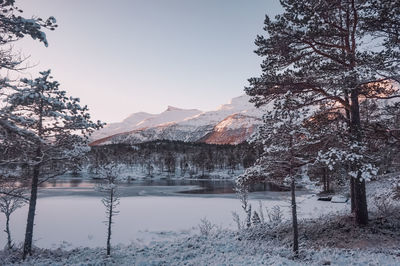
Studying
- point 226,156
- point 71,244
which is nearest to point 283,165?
point 71,244

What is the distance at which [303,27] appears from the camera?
12.2 metres

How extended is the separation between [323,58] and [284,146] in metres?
5.58

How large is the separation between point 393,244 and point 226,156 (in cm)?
13396

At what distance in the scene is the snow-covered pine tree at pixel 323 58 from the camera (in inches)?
428

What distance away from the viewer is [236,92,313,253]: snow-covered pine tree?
37.6 feet

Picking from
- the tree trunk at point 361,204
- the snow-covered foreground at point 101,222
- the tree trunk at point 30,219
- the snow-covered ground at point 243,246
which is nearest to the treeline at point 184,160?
the snow-covered foreground at point 101,222

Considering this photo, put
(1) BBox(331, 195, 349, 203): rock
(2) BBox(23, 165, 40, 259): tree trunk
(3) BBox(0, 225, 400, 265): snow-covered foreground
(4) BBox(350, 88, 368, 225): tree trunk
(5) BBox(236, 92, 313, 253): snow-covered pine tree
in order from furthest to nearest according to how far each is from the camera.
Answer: (1) BBox(331, 195, 349, 203): rock < (2) BBox(23, 165, 40, 259): tree trunk < (4) BBox(350, 88, 368, 225): tree trunk < (5) BBox(236, 92, 313, 253): snow-covered pine tree < (3) BBox(0, 225, 400, 265): snow-covered foreground

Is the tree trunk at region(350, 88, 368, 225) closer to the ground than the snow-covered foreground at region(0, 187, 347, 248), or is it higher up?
higher up

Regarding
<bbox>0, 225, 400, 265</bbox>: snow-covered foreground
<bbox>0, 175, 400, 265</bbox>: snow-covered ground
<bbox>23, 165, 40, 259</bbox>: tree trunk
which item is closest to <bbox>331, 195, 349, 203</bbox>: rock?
<bbox>0, 175, 400, 265</bbox>: snow-covered ground

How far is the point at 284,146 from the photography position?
11719mm

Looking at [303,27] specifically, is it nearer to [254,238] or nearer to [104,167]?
[254,238]

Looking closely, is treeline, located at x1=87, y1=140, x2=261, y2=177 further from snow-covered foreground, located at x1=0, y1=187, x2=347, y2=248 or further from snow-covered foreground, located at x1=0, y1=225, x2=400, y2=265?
snow-covered foreground, located at x1=0, y1=225, x2=400, y2=265

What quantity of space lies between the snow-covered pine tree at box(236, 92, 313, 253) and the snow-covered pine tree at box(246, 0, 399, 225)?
48.9 inches

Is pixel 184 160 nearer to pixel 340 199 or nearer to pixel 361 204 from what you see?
pixel 340 199
